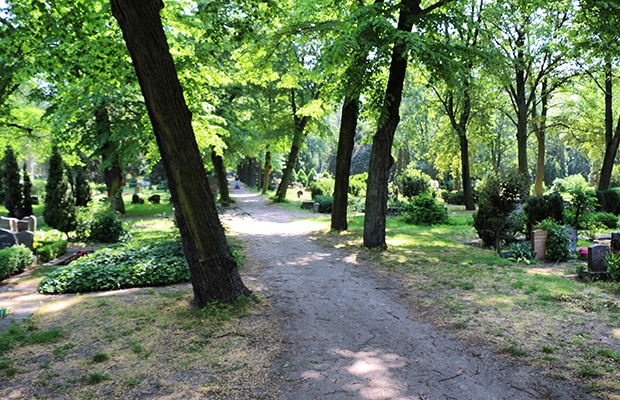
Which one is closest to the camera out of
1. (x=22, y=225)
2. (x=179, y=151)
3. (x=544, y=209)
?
(x=179, y=151)

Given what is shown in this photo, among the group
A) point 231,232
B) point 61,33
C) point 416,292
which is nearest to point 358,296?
point 416,292

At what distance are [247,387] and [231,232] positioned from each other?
425 inches

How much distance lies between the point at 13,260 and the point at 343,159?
30.3 ft

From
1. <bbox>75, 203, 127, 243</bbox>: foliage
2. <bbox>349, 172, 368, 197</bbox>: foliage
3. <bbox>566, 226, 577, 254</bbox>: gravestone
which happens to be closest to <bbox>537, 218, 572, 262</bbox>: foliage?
<bbox>566, 226, 577, 254</bbox>: gravestone

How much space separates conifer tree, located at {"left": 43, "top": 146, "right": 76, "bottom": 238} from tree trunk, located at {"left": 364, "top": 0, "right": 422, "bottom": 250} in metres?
9.98

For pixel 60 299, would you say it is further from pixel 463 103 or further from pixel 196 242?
pixel 463 103

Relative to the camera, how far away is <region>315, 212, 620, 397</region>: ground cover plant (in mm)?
4215

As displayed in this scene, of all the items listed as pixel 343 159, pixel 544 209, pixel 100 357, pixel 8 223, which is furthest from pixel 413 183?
pixel 100 357

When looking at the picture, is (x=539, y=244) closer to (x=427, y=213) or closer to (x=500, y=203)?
(x=500, y=203)

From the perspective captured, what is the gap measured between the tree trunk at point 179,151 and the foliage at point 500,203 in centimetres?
768

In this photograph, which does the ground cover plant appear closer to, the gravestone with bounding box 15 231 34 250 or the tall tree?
the tall tree

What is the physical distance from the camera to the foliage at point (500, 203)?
34.1 feet

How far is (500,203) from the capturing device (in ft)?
34.7

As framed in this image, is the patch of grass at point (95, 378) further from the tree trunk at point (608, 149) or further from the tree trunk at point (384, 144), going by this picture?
the tree trunk at point (608, 149)
